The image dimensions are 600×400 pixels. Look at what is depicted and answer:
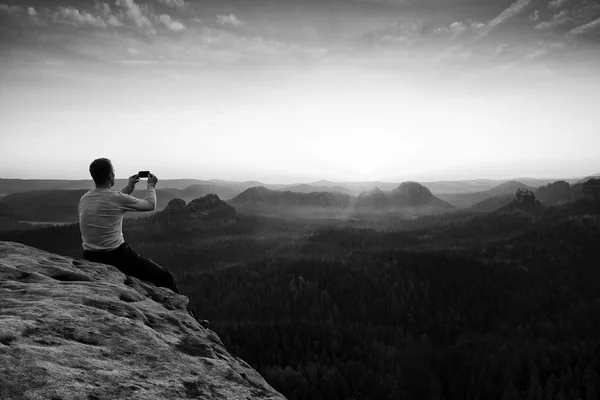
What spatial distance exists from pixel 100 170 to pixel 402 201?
9201 cm

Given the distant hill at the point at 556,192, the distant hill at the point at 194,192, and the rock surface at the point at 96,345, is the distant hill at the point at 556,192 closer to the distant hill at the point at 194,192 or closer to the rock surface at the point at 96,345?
the rock surface at the point at 96,345

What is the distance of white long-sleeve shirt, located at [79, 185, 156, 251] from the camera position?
669 centimetres

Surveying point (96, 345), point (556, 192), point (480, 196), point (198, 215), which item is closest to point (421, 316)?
point (96, 345)

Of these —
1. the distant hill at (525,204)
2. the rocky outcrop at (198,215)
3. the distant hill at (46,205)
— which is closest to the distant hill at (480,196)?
the distant hill at (525,204)

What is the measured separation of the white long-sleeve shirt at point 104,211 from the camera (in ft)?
22.0

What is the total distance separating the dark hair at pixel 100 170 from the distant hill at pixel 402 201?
84.0m

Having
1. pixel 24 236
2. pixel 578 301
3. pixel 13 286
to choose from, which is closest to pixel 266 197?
pixel 24 236

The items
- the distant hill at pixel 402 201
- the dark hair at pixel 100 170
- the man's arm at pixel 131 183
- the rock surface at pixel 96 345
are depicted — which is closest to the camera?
the rock surface at pixel 96 345

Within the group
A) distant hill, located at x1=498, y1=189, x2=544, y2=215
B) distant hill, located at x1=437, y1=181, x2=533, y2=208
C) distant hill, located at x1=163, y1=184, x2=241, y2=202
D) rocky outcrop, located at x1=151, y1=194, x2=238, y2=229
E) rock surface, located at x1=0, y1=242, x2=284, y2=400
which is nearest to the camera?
rock surface, located at x1=0, y1=242, x2=284, y2=400

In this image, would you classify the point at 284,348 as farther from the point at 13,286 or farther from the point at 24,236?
the point at 24,236

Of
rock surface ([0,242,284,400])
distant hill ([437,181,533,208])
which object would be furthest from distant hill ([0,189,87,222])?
distant hill ([437,181,533,208])

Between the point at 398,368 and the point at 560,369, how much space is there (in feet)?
15.3

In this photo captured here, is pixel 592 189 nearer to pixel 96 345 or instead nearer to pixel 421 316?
pixel 421 316

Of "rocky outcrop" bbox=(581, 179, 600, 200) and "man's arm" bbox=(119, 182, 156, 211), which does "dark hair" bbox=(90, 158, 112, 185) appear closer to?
"man's arm" bbox=(119, 182, 156, 211)
